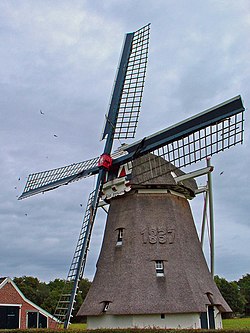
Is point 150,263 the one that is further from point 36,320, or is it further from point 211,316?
point 36,320

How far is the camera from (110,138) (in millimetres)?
16609

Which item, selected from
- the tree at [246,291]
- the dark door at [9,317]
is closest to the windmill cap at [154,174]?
the dark door at [9,317]

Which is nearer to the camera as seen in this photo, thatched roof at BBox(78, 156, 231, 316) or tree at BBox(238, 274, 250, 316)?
thatched roof at BBox(78, 156, 231, 316)

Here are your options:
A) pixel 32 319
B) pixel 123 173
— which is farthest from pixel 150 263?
pixel 32 319

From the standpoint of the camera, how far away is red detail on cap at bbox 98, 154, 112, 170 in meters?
15.8

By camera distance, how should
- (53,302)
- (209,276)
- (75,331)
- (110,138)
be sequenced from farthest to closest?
1. (53,302)
2. (110,138)
3. (209,276)
4. (75,331)

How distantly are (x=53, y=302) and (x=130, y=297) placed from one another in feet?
97.3

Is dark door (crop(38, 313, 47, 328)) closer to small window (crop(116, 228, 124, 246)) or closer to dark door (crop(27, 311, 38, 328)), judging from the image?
dark door (crop(27, 311, 38, 328))

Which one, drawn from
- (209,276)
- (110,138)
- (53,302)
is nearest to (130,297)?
(209,276)

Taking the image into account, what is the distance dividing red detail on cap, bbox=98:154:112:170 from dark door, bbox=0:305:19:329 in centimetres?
872

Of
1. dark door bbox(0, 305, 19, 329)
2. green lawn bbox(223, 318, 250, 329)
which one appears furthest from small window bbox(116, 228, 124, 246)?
green lawn bbox(223, 318, 250, 329)

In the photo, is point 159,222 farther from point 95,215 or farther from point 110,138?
point 110,138

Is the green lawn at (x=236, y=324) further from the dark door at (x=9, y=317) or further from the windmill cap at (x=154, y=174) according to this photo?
the dark door at (x=9, y=317)

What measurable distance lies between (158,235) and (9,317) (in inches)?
361
